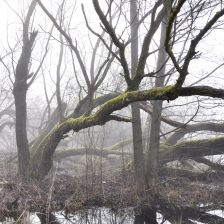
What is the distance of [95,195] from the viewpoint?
827cm

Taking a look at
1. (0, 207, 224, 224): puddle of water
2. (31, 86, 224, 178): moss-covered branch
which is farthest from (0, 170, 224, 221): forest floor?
(31, 86, 224, 178): moss-covered branch

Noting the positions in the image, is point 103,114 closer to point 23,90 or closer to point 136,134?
point 136,134

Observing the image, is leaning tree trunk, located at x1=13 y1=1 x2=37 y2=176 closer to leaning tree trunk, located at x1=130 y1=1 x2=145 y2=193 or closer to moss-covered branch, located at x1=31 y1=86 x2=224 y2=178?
moss-covered branch, located at x1=31 y1=86 x2=224 y2=178

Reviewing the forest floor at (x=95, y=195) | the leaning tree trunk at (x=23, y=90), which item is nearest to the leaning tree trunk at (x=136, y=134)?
the forest floor at (x=95, y=195)

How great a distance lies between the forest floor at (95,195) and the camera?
7531 mm

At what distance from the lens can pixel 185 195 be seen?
8914 mm

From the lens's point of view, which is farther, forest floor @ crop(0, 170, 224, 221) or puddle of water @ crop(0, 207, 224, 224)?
forest floor @ crop(0, 170, 224, 221)

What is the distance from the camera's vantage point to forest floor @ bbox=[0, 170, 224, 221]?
24.7 feet

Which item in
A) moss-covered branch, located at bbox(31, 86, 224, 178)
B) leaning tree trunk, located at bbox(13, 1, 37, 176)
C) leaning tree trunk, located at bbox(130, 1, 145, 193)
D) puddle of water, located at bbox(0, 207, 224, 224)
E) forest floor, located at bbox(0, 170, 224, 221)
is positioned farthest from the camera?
leaning tree trunk, located at bbox(13, 1, 37, 176)

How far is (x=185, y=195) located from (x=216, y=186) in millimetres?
1334

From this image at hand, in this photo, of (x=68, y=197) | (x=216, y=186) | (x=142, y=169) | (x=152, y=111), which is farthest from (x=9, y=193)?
(x=216, y=186)

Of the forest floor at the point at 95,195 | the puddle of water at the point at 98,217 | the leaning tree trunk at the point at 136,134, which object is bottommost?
the puddle of water at the point at 98,217

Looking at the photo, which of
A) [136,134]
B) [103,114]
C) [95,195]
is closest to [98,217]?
[95,195]

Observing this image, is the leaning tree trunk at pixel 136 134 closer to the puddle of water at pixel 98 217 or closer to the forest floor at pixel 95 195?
the forest floor at pixel 95 195
